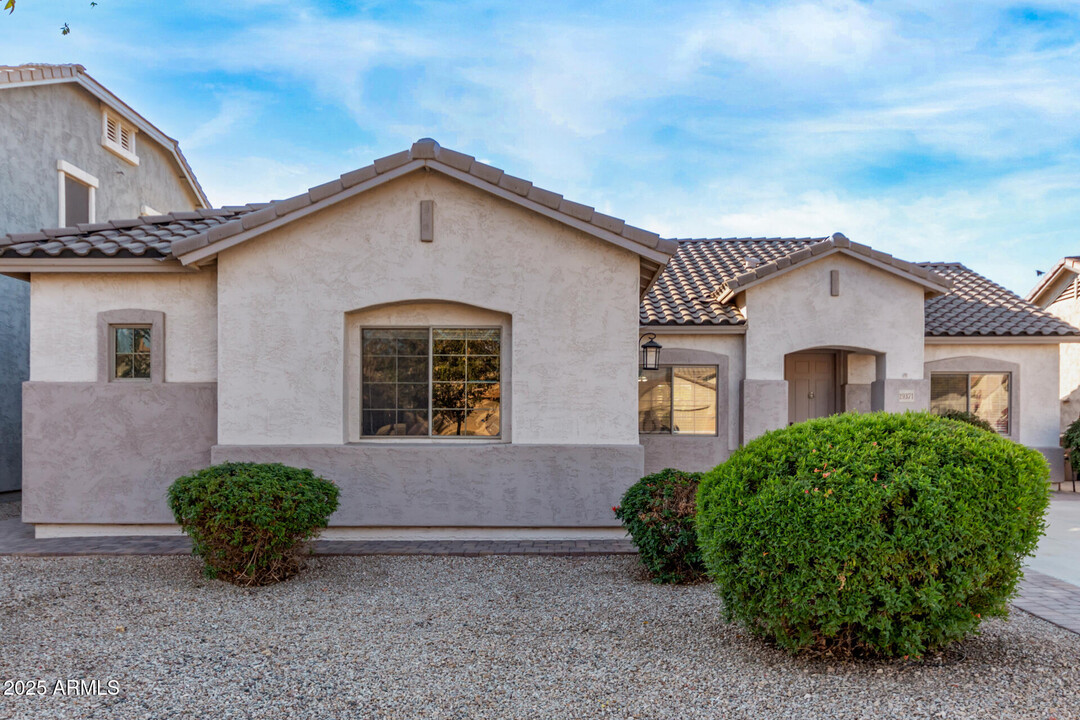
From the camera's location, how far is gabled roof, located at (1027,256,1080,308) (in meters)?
16.8

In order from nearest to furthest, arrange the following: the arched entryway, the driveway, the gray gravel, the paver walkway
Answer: the gray gravel → the paver walkway → the driveway → the arched entryway

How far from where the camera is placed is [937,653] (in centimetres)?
456

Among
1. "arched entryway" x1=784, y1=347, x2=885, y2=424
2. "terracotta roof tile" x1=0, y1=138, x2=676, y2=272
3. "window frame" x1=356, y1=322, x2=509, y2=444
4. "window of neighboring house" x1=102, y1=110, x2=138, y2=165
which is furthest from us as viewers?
"window of neighboring house" x1=102, y1=110, x2=138, y2=165

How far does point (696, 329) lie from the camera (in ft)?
39.5

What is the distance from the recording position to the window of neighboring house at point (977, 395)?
533 inches

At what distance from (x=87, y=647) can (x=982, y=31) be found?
1495 centimetres

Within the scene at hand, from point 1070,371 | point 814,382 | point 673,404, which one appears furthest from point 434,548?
point 1070,371

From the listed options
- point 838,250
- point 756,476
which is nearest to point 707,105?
point 838,250

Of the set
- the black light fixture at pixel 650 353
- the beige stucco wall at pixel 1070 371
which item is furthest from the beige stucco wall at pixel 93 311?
the beige stucco wall at pixel 1070 371

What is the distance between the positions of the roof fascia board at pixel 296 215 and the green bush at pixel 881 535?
Answer: 576 cm

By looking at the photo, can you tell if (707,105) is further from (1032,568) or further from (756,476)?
(756,476)

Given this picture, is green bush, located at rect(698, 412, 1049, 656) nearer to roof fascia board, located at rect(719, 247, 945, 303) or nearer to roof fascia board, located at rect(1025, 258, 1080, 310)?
roof fascia board, located at rect(719, 247, 945, 303)

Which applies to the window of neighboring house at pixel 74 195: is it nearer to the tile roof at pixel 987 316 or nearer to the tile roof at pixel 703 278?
the tile roof at pixel 703 278

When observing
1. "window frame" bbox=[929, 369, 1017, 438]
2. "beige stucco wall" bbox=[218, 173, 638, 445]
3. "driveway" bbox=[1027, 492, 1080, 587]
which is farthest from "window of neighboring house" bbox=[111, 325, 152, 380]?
"window frame" bbox=[929, 369, 1017, 438]
